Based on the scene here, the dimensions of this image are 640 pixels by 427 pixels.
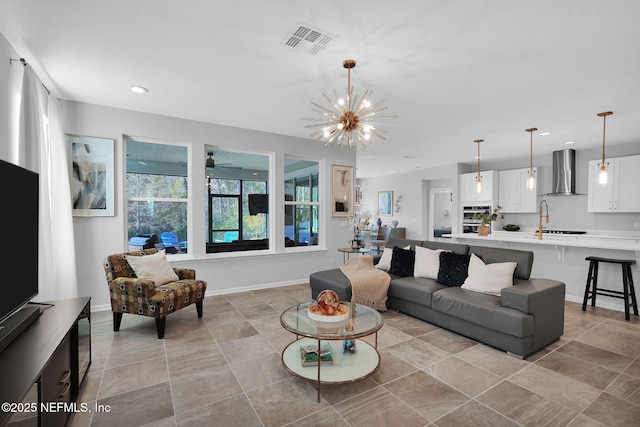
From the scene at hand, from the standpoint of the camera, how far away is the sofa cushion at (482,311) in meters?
2.63

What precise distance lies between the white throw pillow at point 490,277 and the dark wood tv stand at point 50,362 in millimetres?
3509

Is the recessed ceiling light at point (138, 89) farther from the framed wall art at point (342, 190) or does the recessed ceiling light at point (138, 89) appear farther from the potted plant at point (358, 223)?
the potted plant at point (358, 223)

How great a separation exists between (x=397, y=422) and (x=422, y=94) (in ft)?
10.4

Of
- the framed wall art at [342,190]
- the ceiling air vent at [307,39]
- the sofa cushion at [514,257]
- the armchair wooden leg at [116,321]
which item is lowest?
the armchair wooden leg at [116,321]

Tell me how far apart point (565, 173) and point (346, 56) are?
19.3 feet

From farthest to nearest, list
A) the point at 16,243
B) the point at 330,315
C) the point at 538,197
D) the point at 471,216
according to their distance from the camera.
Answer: the point at 471,216, the point at 538,197, the point at 330,315, the point at 16,243

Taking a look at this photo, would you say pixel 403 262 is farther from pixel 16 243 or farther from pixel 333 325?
pixel 16 243

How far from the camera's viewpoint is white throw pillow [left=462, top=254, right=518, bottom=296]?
124 inches

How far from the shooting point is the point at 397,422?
1.86m


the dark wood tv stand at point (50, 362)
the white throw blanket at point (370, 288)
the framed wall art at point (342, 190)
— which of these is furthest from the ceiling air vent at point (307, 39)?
the framed wall art at point (342, 190)

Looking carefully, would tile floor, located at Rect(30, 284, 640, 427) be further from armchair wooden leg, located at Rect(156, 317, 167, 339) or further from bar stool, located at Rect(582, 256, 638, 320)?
bar stool, located at Rect(582, 256, 638, 320)

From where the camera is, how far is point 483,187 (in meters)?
7.37

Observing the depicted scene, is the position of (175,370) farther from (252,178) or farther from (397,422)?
(252,178)

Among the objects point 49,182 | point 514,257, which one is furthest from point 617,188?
point 49,182
